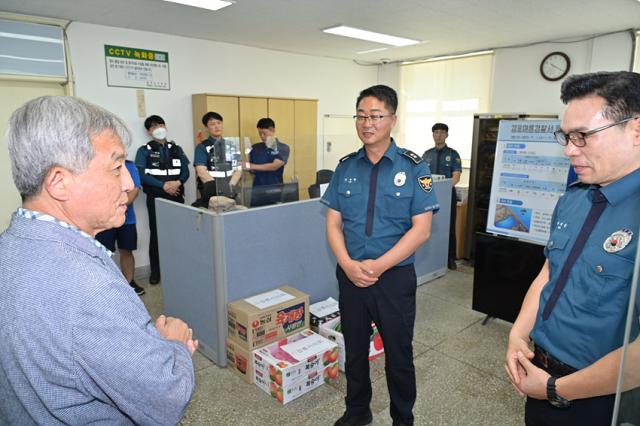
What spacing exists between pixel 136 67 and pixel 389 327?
153 inches

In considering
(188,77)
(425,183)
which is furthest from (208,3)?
(425,183)

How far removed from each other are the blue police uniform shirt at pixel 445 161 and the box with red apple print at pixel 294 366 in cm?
284

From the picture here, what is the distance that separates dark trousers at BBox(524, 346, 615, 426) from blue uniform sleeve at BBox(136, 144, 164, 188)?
3761 mm

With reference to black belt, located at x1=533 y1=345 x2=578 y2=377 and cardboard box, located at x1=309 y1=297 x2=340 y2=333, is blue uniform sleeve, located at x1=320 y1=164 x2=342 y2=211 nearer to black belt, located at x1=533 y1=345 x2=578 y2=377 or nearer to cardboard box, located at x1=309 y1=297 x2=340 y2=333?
cardboard box, located at x1=309 y1=297 x2=340 y2=333

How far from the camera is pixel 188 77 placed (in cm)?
470

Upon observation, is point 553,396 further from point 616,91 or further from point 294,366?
point 294,366

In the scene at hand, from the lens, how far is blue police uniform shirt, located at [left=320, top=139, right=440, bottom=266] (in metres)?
1.88

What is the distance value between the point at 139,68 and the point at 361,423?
13.2ft

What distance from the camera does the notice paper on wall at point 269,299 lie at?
256cm

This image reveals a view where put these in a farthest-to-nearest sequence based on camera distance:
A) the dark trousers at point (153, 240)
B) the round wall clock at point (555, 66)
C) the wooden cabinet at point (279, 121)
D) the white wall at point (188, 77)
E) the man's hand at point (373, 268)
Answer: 1. the round wall clock at point (555, 66)
2. the dark trousers at point (153, 240)
3. the white wall at point (188, 77)
4. the wooden cabinet at point (279, 121)
5. the man's hand at point (373, 268)

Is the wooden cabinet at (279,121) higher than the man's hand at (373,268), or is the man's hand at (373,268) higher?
the wooden cabinet at (279,121)

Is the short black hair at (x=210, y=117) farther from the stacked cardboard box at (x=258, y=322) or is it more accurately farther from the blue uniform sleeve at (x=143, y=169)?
the stacked cardboard box at (x=258, y=322)

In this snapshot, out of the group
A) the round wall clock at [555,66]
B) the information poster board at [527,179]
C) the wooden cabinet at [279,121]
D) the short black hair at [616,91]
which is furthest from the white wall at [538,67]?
the short black hair at [616,91]

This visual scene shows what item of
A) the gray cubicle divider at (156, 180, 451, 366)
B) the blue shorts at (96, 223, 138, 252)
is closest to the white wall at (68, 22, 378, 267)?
the blue shorts at (96, 223, 138, 252)
